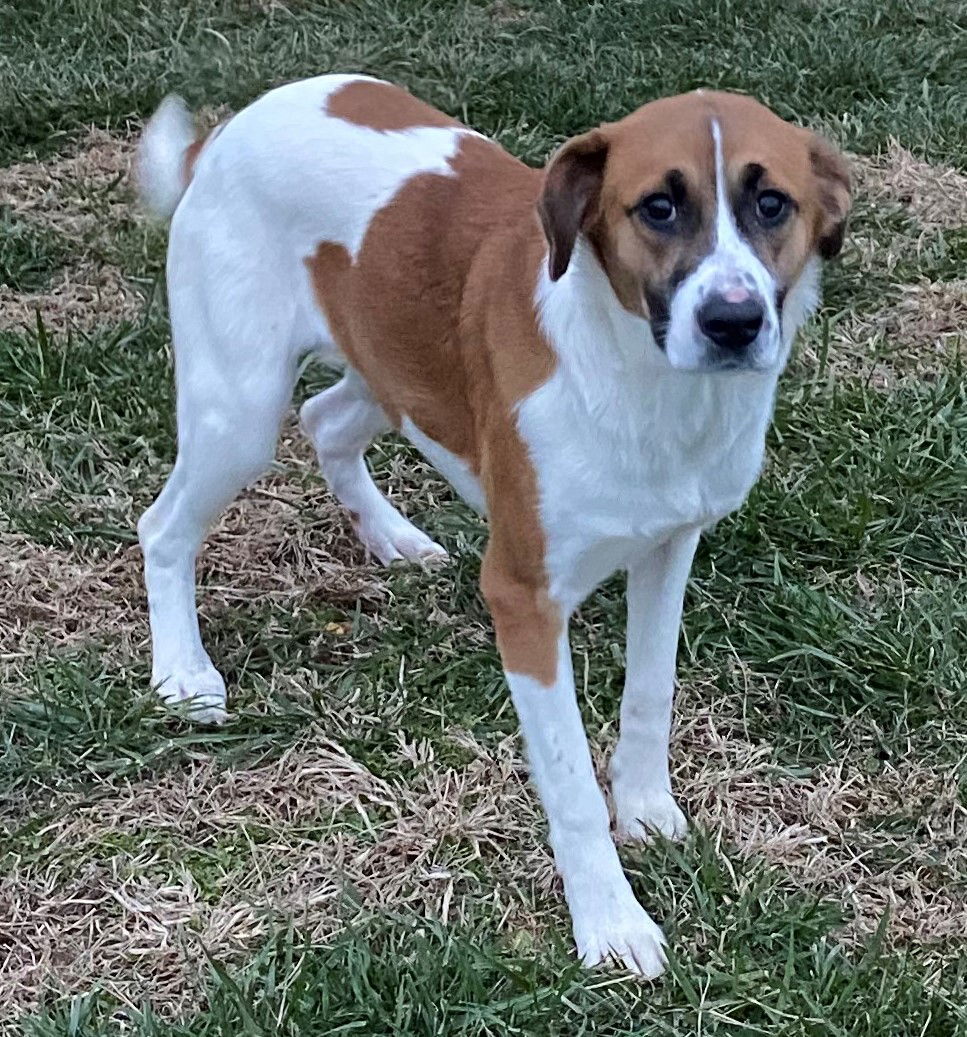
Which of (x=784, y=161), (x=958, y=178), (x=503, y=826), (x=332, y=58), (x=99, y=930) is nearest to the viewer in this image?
(x=784, y=161)

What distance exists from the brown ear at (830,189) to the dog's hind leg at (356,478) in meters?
1.72

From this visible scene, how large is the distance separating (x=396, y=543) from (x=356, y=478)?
0.23 meters

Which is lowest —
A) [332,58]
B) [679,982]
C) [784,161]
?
[332,58]

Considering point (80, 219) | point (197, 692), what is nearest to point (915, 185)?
point (80, 219)

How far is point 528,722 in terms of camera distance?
2996mm

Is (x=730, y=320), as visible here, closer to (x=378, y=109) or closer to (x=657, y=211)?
(x=657, y=211)

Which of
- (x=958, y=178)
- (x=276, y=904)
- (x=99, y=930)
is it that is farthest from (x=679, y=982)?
→ (x=958, y=178)

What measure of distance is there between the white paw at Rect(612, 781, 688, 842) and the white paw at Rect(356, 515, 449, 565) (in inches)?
46.4

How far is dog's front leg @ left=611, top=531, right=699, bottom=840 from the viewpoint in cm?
319

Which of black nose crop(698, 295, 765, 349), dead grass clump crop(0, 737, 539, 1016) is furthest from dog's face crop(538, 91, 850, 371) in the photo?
dead grass clump crop(0, 737, 539, 1016)

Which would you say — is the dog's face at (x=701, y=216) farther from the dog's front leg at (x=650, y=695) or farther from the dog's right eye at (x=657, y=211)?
the dog's front leg at (x=650, y=695)

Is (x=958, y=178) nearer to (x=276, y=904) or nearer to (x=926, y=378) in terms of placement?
(x=926, y=378)

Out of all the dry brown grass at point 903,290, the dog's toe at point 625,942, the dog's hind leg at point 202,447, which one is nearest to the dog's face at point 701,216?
the dog's hind leg at point 202,447

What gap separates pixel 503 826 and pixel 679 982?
626 millimetres
